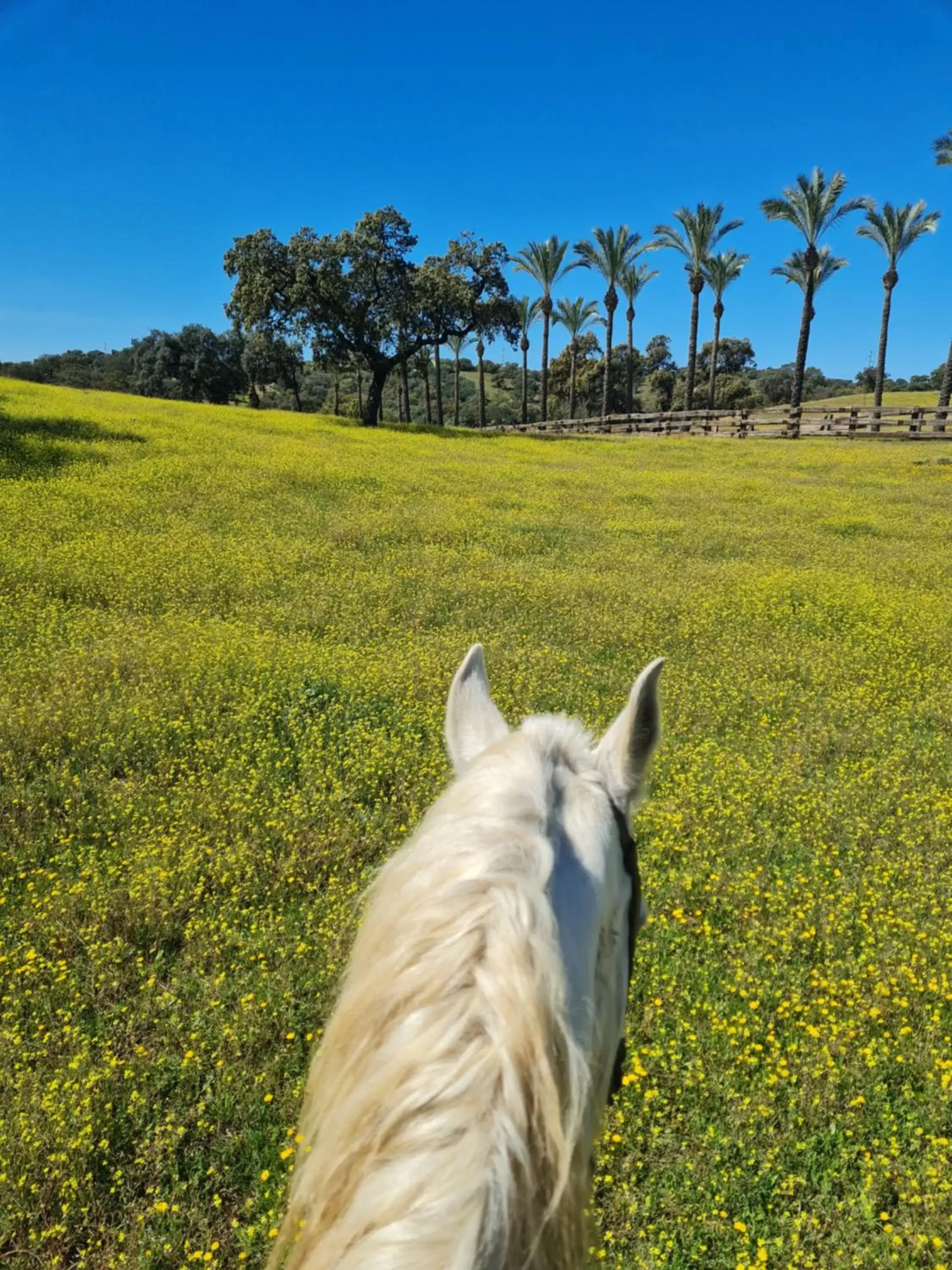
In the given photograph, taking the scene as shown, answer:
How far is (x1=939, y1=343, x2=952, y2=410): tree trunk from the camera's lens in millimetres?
30000

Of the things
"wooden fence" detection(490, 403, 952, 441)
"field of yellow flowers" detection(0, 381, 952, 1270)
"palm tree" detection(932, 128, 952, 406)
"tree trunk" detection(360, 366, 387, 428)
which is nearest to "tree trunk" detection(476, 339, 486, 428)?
"wooden fence" detection(490, 403, 952, 441)

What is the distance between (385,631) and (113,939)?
4655 mm

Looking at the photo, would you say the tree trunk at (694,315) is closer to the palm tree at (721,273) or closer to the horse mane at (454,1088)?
the palm tree at (721,273)

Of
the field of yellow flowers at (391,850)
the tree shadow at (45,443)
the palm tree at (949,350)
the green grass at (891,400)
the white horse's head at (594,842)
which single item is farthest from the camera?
the green grass at (891,400)

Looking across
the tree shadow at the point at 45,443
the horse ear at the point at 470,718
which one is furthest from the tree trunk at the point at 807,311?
the horse ear at the point at 470,718

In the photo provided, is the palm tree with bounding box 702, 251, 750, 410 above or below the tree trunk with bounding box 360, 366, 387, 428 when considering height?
above

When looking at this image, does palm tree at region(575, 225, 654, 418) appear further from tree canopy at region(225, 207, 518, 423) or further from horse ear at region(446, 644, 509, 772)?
horse ear at region(446, 644, 509, 772)

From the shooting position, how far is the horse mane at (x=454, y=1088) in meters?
0.74

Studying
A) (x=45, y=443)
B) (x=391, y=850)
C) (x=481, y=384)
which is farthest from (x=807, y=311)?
(x=391, y=850)

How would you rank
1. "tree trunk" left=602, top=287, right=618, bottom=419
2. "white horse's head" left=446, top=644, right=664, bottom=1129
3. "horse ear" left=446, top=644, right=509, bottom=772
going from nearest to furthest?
"white horse's head" left=446, top=644, right=664, bottom=1129 → "horse ear" left=446, top=644, right=509, bottom=772 → "tree trunk" left=602, top=287, right=618, bottom=419

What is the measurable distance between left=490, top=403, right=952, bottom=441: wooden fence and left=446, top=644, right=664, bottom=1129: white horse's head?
3411cm

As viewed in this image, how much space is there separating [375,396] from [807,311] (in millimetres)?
19390

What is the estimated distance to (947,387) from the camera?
3081 centimetres

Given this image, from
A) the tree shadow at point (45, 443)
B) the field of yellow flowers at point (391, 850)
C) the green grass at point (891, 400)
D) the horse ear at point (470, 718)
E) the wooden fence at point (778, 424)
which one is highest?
the green grass at point (891, 400)
